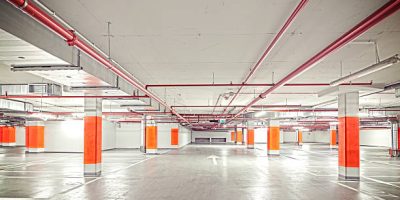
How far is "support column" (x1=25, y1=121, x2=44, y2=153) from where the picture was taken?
28391 mm

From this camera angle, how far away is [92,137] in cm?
1299

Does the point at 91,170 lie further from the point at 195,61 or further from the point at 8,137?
the point at 8,137

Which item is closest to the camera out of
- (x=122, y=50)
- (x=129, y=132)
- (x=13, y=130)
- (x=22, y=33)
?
(x=22, y=33)

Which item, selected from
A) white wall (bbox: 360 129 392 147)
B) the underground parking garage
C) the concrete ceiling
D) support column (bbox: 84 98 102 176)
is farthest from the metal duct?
white wall (bbox: 360 129 392 147)

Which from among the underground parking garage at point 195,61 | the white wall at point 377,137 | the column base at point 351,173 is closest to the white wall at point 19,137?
the underground parking garage at point 195,61

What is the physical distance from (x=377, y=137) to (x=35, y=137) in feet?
134

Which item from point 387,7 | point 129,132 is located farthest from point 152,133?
point 387,7

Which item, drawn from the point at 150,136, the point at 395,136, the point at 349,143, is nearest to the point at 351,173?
the point at 349,143

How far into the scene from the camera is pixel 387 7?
11.9 feet

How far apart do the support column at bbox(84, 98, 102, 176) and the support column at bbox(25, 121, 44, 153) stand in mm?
18323

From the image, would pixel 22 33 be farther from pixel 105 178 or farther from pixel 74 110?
pixel 74 110

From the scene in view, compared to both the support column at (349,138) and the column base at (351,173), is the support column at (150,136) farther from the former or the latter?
the column base at (351,173)

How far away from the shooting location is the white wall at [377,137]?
4045 centimetres

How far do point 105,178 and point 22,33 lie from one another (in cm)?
839
